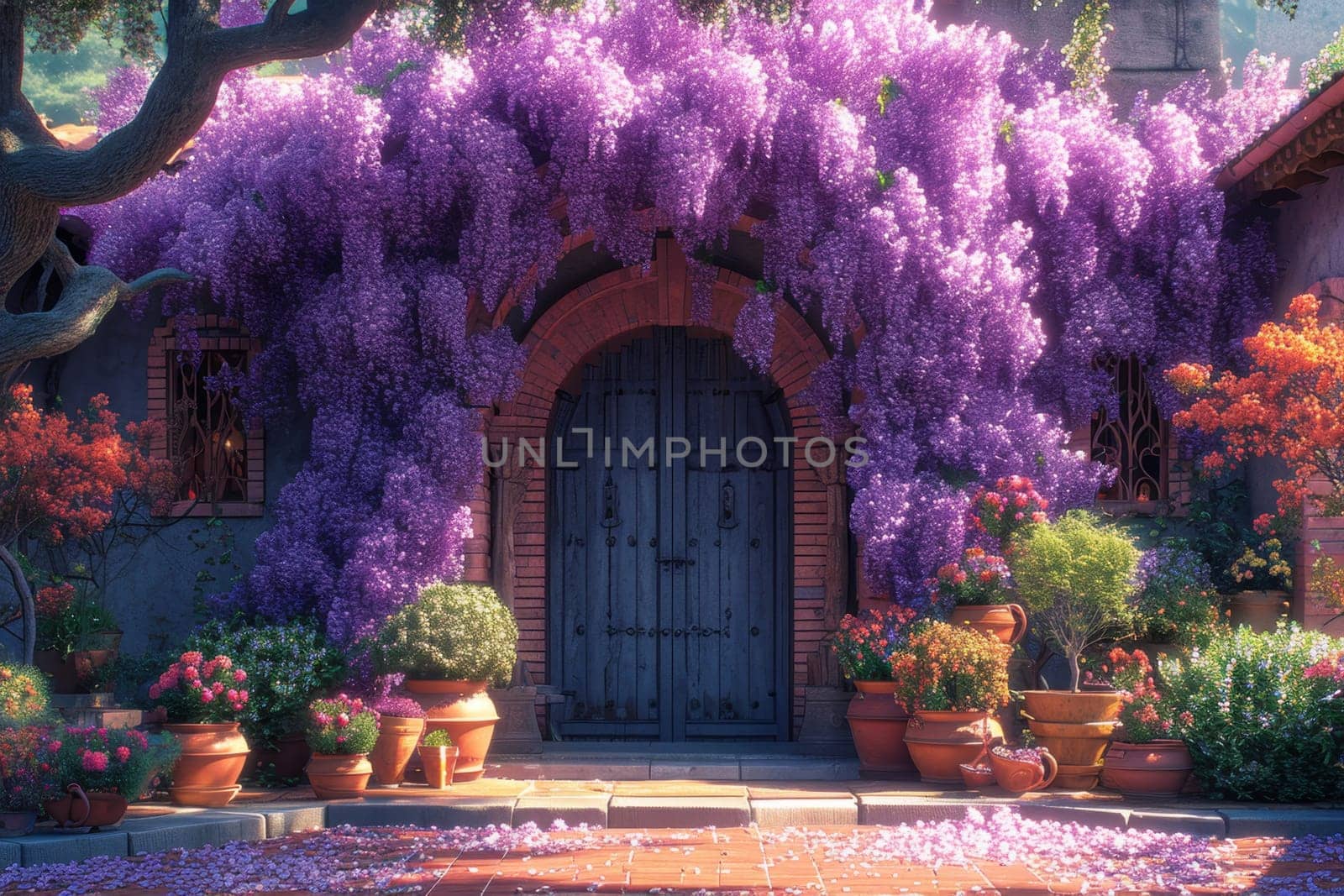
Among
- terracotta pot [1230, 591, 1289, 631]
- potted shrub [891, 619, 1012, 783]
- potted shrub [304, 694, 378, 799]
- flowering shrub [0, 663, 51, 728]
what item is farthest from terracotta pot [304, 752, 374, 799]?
terracotta pot [1230, 591, 1289, 631]

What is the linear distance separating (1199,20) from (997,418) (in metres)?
3.65

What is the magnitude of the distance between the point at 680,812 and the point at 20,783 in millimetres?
3064

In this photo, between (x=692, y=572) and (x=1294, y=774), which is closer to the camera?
(x=1294, y=774)

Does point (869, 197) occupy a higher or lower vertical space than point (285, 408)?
higher

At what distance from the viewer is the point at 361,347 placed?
907cm

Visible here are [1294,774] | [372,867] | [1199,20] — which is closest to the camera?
[372,867]

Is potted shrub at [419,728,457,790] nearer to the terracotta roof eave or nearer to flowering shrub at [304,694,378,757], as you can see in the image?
flowering shrub at [304,694,378,757]

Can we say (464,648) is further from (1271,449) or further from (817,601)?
(1271,449)

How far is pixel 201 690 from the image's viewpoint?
24.7ft

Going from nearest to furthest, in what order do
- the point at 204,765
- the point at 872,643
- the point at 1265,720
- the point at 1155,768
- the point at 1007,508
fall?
the point at 1265,720, the point at 1155,768, the point at 204,765, the point at 872,643, the point at 1007,508

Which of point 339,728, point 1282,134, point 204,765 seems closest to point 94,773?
point 204,765

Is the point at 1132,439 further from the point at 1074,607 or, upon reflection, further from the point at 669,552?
the point at 669,552

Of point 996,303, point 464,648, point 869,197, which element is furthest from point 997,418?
point 464,648

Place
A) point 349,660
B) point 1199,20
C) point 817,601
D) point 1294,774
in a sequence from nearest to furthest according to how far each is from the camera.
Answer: point 1294,774 → point 349,660 → point 817,601 → point 1199,20
